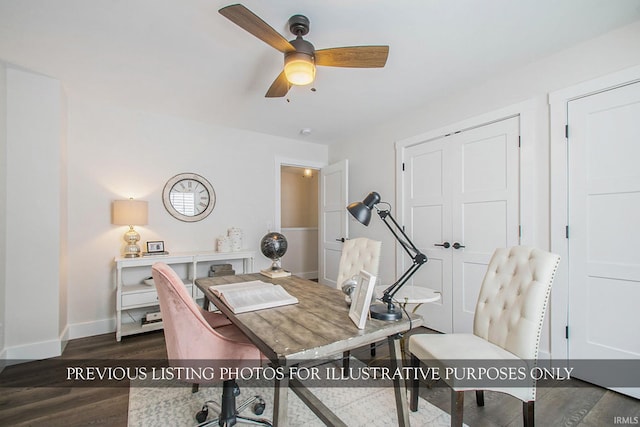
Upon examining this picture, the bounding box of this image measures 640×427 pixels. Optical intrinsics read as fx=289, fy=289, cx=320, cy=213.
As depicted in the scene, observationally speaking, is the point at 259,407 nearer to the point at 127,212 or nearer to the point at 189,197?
the point at 127,212

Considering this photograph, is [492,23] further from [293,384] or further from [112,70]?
[112,70]

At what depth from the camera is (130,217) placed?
2.92 meters

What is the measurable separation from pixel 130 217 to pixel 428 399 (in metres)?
3.05

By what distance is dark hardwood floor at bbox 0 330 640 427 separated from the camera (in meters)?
1.66

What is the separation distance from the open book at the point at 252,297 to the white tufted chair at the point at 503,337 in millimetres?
830

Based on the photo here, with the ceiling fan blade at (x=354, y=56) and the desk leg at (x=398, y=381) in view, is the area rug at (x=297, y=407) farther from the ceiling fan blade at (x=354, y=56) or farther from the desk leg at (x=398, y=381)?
the ceiling fan blade at (x=354, y=56)

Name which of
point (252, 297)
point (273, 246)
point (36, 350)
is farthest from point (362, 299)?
point (36, 350)

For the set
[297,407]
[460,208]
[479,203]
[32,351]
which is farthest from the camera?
[460,208]

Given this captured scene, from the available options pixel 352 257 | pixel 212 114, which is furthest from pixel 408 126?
pixel 212 114

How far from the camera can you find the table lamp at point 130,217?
2.91 m

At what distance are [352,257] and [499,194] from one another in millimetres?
1388

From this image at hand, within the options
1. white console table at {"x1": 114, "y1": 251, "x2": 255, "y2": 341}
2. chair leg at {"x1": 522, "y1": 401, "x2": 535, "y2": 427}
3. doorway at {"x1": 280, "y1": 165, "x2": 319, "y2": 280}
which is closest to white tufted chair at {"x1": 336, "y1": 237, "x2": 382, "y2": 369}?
chair leg at {"x1": 522, "y1": 401, "x2": 535, "y2": 427}

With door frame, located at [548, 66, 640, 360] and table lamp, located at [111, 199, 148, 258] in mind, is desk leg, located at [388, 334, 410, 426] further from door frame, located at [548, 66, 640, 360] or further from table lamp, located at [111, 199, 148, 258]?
table lamp, located at [111, 199, 148, 258]

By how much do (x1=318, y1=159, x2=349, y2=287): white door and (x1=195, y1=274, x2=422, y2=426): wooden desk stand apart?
2375mm
